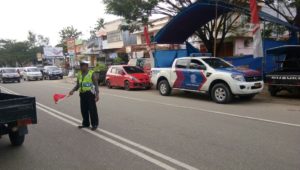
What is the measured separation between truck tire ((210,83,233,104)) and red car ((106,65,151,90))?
22.6 feet

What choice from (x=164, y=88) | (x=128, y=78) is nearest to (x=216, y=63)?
(x=164, y=88)

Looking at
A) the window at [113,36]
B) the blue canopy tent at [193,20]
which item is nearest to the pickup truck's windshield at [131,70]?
the blue canopy tent at [193,20]

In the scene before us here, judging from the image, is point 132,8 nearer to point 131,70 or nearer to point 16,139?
point 131,70

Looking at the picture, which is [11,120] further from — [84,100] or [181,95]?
[181,95]

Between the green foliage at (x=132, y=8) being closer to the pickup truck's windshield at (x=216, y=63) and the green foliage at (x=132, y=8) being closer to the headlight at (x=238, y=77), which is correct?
the pickup truck's windshield at (x=216, y=63)

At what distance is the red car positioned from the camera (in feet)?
61.5

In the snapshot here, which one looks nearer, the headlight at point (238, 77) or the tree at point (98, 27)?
the headlight at point (238, 77)

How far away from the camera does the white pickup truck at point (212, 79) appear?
11867 millimetres

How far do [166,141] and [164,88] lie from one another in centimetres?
867

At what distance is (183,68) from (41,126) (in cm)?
700

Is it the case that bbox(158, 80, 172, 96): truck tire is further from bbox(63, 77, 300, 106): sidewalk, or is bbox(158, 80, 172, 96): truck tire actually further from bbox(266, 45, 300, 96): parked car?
bbox(266, 45, 300, 96): parked car

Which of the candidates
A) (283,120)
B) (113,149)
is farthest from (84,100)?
(283,120)

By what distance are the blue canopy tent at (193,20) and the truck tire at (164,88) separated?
4.22 m

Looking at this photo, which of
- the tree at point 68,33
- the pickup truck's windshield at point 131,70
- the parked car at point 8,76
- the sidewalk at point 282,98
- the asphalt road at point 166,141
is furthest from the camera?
the tree at point 68,33
